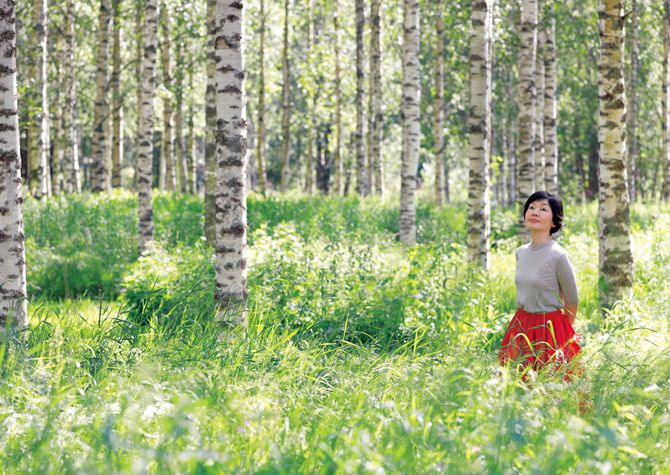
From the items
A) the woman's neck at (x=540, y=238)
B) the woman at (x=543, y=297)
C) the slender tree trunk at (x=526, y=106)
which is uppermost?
the slender tree trunk at (x=526, y=106)

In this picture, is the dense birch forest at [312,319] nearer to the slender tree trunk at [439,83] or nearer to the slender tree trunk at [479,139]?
the slender tree trunk at [479,139]

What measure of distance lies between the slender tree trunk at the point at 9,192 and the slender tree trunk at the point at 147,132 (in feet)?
18.5

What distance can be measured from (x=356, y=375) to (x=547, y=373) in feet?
4.14

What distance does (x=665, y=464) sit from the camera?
3.75 meters

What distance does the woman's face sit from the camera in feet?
18.5

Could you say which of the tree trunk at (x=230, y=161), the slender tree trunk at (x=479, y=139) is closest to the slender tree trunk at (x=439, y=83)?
the slender tree trunk at (x=479, y=139)

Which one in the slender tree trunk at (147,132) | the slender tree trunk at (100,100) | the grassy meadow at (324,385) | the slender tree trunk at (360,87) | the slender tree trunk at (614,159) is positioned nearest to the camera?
the grassy meadow at (324,385)

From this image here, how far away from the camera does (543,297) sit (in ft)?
18.2

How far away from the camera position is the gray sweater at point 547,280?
552 cm

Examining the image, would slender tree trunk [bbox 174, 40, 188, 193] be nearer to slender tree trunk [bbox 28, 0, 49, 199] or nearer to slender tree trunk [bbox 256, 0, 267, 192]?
slender tree trunk [bbox 256, 0, 267, 192]

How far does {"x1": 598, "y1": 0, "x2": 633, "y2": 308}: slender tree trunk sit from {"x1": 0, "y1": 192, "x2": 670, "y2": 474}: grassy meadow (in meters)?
0.47

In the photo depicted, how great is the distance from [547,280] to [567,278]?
138mm

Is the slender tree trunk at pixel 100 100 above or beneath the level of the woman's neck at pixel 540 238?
above

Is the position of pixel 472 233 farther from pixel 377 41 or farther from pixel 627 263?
pixel 377 41
